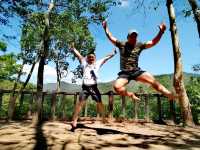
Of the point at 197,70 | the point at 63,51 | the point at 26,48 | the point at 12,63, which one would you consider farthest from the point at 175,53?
the point at 12,63

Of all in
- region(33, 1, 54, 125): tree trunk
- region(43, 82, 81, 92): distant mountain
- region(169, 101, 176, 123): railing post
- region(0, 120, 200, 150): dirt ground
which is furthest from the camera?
region(43, 82, 81, 92): distant mountain

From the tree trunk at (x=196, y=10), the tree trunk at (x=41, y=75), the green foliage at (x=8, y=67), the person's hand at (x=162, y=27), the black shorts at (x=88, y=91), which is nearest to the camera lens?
the person's hand at (x=162, y=27)

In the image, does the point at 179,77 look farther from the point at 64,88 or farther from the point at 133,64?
the point at 64,88

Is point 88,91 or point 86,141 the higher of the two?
point 88,91

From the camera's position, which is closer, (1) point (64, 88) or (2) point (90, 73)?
(2) point (90, 73)

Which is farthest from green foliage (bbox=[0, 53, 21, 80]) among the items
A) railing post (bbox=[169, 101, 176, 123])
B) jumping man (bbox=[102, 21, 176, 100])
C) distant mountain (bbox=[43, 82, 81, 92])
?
jumping man (bbox=[102, 21, 176, 100])

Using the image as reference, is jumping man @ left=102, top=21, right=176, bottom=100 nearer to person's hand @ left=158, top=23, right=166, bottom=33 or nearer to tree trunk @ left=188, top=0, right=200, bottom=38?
person's hand @ left=158, top=23, right=166, bottom=33

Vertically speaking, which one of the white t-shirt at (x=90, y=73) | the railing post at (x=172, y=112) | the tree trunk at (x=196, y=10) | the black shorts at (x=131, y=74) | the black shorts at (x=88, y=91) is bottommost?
the railing post at (x=172, y=112)

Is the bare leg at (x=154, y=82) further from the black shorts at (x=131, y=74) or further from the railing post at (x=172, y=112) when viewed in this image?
the railing post at (x=172, y=112)

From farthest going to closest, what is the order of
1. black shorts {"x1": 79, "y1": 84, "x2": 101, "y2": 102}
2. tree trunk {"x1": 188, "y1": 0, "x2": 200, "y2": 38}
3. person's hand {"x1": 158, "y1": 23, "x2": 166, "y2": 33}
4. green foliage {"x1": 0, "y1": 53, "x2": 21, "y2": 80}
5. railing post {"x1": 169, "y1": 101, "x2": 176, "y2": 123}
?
1. green foliage {"x1": 0, "y1": 53, "x2": 21, "y2": 80}
2. railing post {"x1": 169, "y1": 101, "x2": 176, "y2": 123}
3. tree trunk {"x1": 188, "y1": 0, "x2": 200, "y2": 38}
4. black shorts {"x1": 79, "y1": 84, "x2": 101, "y2": 102}
5. person's hand {"x1": 158, "y1": 23, "x2": 166, "y2": 33}

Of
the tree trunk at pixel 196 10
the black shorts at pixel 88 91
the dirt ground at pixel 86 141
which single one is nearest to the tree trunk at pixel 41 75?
the black shorts at pixel 88 91

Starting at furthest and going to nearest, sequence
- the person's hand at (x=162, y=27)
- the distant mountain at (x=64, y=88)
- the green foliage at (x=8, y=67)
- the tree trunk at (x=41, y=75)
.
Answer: the green foliage at (x=8, y=67) < the distant mountain at (x=64, y=88) < the tree trunk at (x=41, y=75) < the person's hand at (x=162, y=27)

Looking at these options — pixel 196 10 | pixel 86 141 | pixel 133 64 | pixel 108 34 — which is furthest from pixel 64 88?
pixel 86 141

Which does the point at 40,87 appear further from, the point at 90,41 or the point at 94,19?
the point at 90,41
